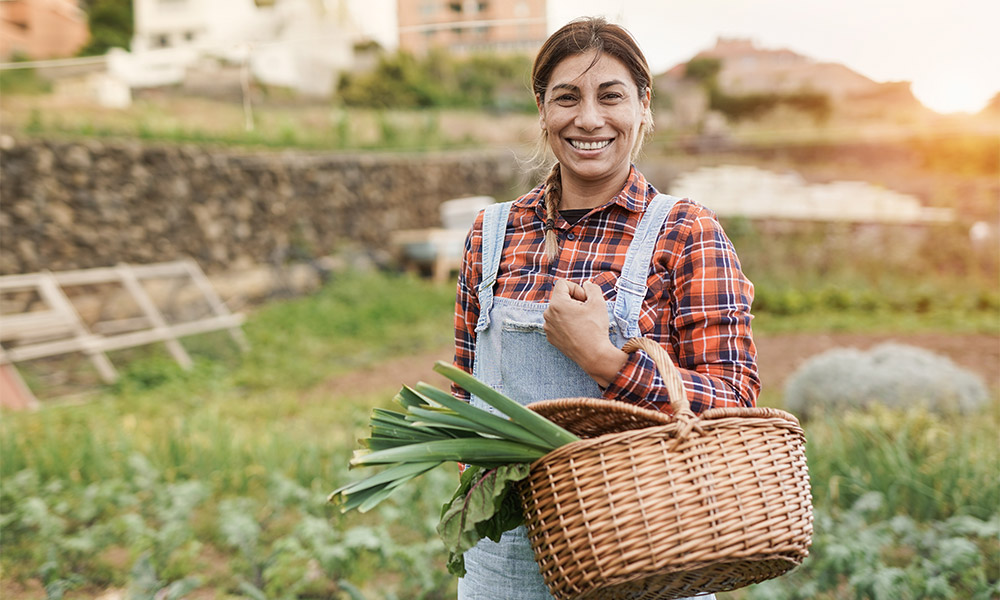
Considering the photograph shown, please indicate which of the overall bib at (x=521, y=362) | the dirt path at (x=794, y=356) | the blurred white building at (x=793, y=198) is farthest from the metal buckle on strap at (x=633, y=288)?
the blurred white building at (x=793, y=198)

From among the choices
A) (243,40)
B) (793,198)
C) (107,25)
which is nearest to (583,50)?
(243,40)

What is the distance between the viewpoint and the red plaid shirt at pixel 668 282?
1223 mm

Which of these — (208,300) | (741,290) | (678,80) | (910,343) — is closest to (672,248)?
(741,290)

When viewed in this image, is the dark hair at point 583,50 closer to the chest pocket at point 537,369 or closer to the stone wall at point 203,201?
the chest pocket at point 537,369

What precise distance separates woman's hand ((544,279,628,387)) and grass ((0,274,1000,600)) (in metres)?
0.84

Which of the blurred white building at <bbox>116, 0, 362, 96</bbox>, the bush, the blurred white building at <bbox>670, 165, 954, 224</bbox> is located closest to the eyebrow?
the bush

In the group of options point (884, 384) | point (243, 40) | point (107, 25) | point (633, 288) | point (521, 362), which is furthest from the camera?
point (243, 40)

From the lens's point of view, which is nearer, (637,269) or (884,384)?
(637,269)

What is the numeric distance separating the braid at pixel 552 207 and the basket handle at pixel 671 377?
292 millimetres

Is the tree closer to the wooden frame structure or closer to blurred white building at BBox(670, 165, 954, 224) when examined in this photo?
the wooden frame structure

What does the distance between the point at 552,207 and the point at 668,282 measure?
267 mm

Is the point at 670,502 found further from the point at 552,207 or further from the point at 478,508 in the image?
the point at 552,207

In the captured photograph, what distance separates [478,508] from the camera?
1.18 metres

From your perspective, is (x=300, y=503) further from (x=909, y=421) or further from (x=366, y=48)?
(x=366, y=48)
